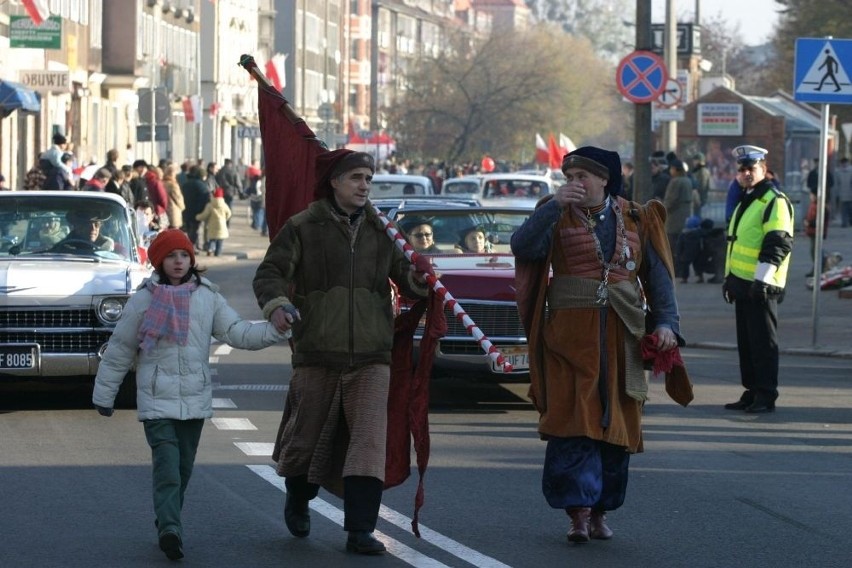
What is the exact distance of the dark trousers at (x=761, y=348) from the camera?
46.5 feet

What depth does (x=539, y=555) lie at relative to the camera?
845 cm

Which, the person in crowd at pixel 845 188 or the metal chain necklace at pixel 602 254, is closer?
the metal chain necklace at pixel 602 254

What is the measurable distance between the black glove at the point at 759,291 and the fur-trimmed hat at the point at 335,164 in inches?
244

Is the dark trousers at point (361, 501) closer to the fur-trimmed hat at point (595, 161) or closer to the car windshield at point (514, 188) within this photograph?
the fur-trimmed hat at point (595, 161)

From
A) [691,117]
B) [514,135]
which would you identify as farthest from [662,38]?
[514,135]

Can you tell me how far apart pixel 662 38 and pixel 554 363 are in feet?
86.6

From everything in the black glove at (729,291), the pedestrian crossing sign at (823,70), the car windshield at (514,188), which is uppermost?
the pedestrian crossing sign at (823,70)

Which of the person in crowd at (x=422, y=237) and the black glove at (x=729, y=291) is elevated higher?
the person in crowd at (x=422, y=237)

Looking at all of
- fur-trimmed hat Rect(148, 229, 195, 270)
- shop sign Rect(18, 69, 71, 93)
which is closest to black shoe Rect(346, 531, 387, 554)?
fur-trimmed hat Rect(148, 229, 195, 270)

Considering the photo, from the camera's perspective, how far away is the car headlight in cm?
1350

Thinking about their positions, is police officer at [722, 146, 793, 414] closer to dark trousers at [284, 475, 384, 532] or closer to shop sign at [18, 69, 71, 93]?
dark trousers at [284, 475, 384, 532]

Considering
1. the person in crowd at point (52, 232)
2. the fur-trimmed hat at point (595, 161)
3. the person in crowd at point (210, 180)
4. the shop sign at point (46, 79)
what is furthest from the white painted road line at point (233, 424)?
the shop sign at point (46, 79)

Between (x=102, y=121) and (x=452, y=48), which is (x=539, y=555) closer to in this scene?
(x=102, y=121)

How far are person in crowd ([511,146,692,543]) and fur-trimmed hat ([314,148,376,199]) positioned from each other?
81cm
